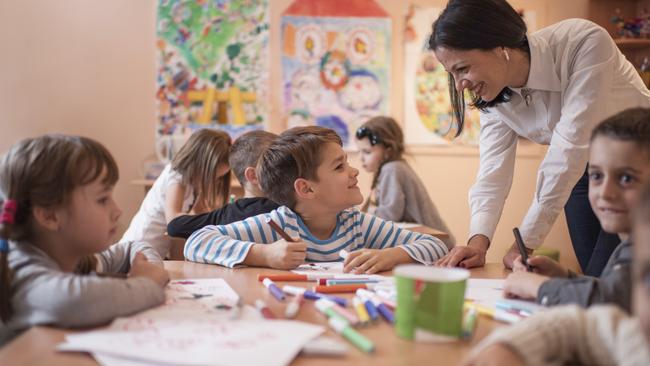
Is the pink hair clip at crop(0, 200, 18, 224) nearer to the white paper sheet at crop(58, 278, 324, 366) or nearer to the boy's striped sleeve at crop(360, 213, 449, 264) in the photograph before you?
the white paper sheet at crop(58, 278, 324, 366)

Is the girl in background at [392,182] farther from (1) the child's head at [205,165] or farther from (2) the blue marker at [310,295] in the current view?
(2) the blue marker at [310,295]

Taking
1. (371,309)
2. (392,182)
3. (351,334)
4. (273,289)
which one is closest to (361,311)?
(371,309)

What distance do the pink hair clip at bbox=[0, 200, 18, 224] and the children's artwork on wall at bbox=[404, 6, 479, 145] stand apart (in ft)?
12.0

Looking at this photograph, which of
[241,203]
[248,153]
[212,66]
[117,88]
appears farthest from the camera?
[212,66]

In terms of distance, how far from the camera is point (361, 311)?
96 cm

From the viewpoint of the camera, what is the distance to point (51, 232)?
104cm

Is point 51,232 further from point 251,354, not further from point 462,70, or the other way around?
point 462,70

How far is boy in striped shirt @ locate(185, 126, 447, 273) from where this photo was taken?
1.59m

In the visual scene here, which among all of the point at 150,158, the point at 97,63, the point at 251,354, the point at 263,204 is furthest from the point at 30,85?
the point at 251,354

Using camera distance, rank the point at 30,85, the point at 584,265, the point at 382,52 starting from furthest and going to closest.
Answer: the point at 382,52
the point at 30,85
the point at 584,265

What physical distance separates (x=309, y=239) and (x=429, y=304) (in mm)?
838

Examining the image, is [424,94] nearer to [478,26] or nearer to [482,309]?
[478,26]

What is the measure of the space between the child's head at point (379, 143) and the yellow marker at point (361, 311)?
8.59 ft

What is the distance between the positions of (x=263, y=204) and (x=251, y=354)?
4.13 ft
